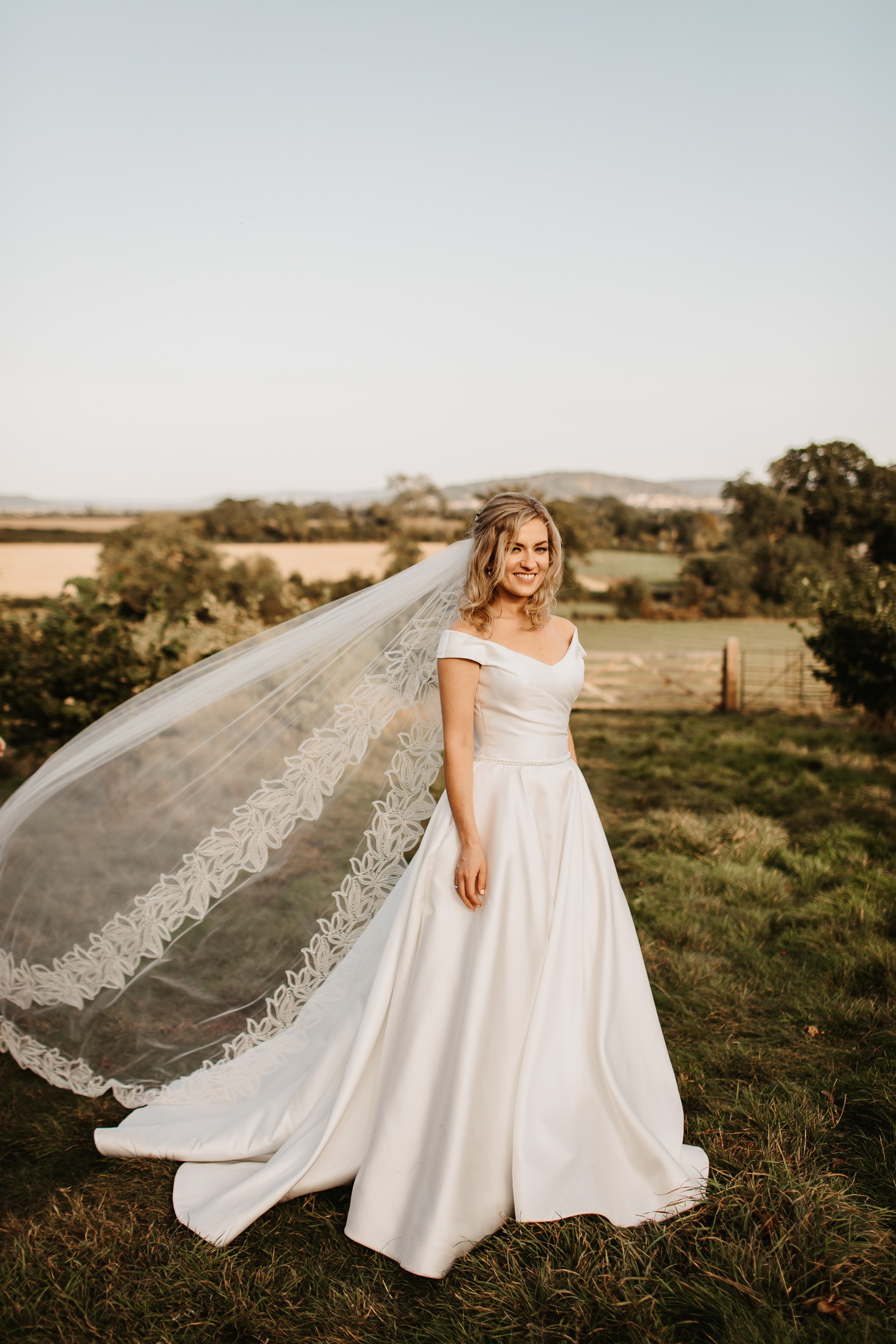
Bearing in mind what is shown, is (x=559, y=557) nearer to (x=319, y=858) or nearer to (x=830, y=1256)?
(x=319, y=858)

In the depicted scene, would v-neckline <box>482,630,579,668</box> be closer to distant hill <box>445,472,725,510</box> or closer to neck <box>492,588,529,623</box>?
Result: neck <box>492,588,529,623</box>

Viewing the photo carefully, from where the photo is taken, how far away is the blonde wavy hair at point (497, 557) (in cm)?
253

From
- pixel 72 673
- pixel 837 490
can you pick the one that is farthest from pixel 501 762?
pixel 837 490

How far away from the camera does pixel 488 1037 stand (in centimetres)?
233

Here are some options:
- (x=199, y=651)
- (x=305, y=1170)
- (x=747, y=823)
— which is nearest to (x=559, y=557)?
(x=305, y=1170)

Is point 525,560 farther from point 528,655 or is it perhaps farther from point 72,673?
point 72,673

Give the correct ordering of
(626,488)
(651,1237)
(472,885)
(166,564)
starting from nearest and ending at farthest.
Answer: (651,1237), (472,885), (166,564), (626,488)

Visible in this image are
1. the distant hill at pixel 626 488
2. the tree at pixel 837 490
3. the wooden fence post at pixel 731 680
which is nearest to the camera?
the wooden fence post at pixel 731 680

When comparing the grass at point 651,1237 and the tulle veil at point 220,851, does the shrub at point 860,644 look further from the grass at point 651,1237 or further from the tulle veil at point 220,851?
the tulle veil at point 220,851

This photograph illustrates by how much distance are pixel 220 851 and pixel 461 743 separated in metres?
0.98

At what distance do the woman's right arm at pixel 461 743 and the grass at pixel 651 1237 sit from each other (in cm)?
100

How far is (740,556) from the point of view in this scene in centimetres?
1703

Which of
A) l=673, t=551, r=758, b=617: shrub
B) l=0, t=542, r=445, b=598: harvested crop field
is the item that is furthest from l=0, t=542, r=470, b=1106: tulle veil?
l=673, t=551, r=758, b=617: shrub

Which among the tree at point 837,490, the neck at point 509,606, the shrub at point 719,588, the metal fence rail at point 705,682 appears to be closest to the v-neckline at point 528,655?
the neck at point 509,606
